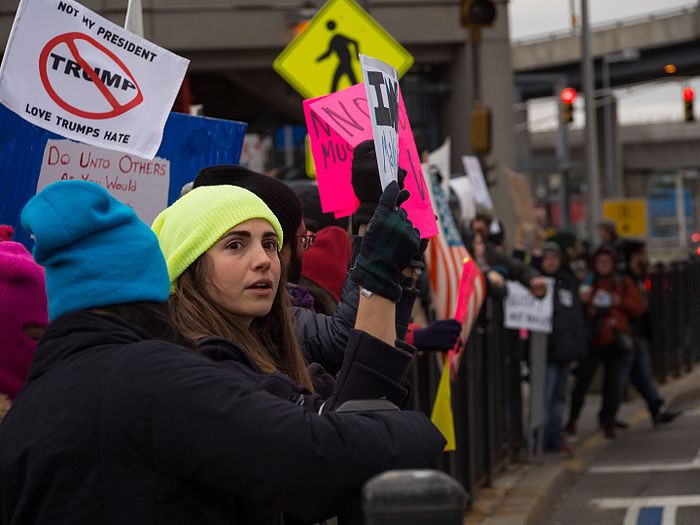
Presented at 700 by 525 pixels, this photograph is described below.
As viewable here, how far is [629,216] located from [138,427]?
2686cm

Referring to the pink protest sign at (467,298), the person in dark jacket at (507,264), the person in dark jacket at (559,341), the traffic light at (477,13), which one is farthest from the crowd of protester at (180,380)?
the traffic light at (477,13)

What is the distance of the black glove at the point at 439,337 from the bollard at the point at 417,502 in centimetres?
335

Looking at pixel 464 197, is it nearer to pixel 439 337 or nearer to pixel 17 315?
pixel 439 337

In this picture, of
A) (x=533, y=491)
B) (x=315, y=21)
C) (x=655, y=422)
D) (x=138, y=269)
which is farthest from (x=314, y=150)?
(x=655, y=422)

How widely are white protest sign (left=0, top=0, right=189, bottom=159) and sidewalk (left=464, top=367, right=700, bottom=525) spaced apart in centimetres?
472

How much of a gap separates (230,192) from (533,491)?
7333 mm

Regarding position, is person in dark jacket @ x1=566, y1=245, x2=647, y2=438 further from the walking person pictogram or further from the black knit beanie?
the black knit beanie

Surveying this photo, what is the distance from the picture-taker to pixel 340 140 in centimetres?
510

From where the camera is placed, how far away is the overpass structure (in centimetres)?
5109

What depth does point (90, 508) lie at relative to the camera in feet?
8.19

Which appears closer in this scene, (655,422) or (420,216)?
(420,216)

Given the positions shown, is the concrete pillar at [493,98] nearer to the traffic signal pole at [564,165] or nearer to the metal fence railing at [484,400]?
the metal fence railing at [484,400]

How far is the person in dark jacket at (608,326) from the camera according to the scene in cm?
1391

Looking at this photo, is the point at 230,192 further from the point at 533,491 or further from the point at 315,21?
the point at 533,491
